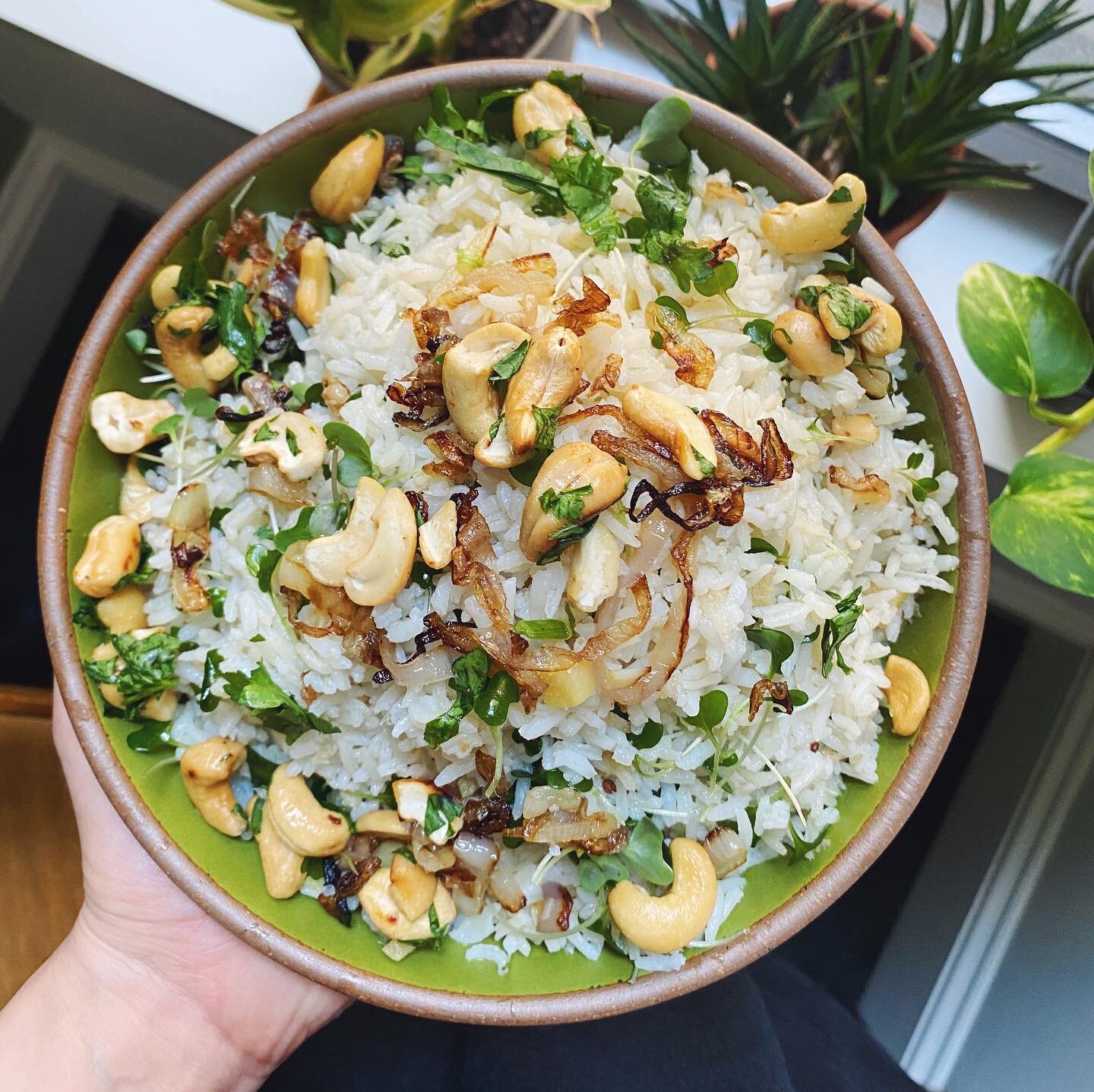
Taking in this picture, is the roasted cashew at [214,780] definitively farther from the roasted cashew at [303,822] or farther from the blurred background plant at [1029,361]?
the blurred background plant at [1029,361]

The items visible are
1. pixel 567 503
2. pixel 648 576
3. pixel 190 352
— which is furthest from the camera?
pixel 190 352

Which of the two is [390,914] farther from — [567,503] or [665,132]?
[665,132]

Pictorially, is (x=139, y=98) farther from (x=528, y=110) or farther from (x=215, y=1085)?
(x=215, y=1085)

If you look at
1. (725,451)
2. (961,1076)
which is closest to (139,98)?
(725,451)

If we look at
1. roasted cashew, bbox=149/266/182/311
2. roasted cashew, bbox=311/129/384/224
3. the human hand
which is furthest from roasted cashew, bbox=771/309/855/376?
the human hand

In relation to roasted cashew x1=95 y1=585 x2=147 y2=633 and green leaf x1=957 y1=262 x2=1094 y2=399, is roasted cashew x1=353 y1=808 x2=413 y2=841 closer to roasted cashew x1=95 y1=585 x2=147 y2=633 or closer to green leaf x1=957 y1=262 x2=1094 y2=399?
roasted cashew x1=95 y1=585 x2=147 y2=633

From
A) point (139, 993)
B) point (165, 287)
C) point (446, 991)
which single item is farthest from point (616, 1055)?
point (165, 287)
